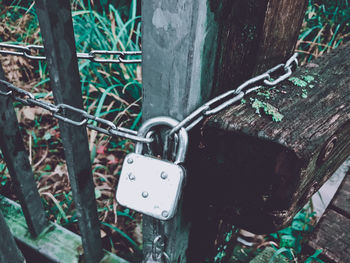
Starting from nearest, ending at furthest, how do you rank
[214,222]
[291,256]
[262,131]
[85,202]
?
[262,131]
[214,222]
[85,202]
[291,256]

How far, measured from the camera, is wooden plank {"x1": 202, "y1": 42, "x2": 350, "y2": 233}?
0.47 metres

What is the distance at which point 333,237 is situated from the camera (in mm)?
1096

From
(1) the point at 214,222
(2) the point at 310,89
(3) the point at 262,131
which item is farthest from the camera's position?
(1) the point at 214,222

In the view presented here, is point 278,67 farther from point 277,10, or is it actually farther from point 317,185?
point 317,185

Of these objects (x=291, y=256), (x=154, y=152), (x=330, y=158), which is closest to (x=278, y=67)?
(x=330, y=158)

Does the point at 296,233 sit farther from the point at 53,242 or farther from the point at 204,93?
the point at 204,93

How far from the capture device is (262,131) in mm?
468

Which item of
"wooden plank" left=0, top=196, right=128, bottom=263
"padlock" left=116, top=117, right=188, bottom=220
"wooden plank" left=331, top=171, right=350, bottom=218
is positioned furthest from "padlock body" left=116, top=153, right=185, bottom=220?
"wooden plank" left=331, top=171, right=350, bottom=218

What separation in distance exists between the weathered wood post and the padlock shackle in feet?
0.06

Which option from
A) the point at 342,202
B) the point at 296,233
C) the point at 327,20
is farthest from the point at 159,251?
the point at 327,20

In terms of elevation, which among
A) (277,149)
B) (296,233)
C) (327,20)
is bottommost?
(296,233)

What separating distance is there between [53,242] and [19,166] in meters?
0.38

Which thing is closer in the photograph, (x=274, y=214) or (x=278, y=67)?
(x=274, y=214)

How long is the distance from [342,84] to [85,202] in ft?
2.45
